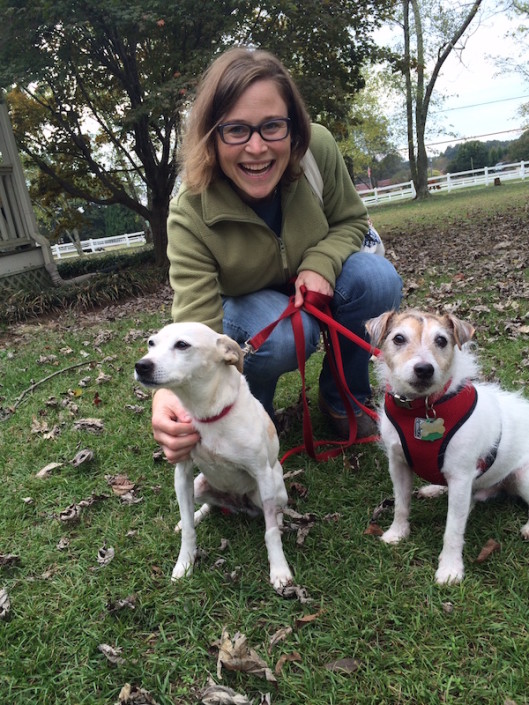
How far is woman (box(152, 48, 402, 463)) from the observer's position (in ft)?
8.89

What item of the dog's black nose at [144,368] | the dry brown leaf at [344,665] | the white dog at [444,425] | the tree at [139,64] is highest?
the tree at [139,64]

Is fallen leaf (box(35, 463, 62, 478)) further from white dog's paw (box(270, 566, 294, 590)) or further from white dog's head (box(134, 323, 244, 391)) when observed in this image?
white dog's paw (box(270, 566, 294, 590))

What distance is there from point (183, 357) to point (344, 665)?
53.6 inches

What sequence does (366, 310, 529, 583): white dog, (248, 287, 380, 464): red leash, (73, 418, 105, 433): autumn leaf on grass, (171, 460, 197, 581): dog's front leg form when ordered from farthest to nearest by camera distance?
1. (73, 418, 105, 433): autumn leaf on grass
2. (248, 287, 380, 464): red leash
3. (171, 460, 197, 581): dog's front leg
4. (366, 310, 529, 583): white dog

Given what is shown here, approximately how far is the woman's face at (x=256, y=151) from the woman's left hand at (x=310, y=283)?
525mm

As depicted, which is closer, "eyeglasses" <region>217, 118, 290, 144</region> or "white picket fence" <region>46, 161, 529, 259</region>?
"eyeglasses" <region>217, 118, 290, 144</region>

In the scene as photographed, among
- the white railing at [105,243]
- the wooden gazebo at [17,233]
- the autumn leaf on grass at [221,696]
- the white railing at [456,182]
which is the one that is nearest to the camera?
the autumn leaf on grass at [221,696]

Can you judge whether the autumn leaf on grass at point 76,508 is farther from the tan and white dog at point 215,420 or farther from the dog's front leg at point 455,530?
the dog's front leg at point 455,530

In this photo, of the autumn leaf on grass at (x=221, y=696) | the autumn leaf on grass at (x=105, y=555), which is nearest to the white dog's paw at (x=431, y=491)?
the autumn leaf on grass at (x=221, y=696)

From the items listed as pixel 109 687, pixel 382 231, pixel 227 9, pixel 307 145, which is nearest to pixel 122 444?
pixel 109 687

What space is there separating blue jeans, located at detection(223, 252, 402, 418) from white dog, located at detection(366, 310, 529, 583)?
74cm

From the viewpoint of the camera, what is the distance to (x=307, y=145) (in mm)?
3049

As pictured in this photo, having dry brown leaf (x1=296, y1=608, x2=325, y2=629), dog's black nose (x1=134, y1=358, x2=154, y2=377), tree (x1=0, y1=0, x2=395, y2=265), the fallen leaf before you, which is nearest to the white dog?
dry brown leaf (x1=296, y1=608, x2=325, y2=629)

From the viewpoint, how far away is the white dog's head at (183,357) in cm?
215
